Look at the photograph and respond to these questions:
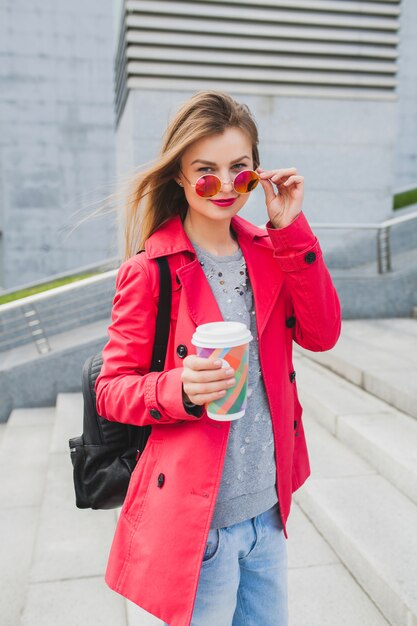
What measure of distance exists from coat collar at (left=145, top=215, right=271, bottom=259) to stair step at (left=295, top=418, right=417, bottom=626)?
1777mm

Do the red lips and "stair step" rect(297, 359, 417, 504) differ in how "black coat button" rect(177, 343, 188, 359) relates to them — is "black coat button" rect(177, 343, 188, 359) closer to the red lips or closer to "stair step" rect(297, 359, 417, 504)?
the red lips

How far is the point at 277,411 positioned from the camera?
5.11ft

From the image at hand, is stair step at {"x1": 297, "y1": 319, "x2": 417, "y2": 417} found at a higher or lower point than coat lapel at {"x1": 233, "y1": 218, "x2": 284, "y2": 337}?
lower

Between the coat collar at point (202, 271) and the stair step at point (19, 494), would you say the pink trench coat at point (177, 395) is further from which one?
the stair step at point (19, 494)

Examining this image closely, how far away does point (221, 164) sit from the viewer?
1.48 metres

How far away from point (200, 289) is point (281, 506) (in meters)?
0.69

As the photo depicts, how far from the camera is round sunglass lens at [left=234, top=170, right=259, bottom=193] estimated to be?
4.73ft

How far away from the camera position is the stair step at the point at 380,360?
165 inches

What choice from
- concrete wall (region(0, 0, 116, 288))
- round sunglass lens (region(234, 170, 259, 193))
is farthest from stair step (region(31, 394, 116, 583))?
concrete wall (region(0, 0, 116, 288))

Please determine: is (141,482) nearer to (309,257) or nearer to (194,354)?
(194,354)

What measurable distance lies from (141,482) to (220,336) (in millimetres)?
550

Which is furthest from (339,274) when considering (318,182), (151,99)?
(151,99)

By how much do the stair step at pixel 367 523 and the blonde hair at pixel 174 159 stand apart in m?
1.95

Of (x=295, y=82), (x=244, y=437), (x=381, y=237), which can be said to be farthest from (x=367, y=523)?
(x=295, y=82)
